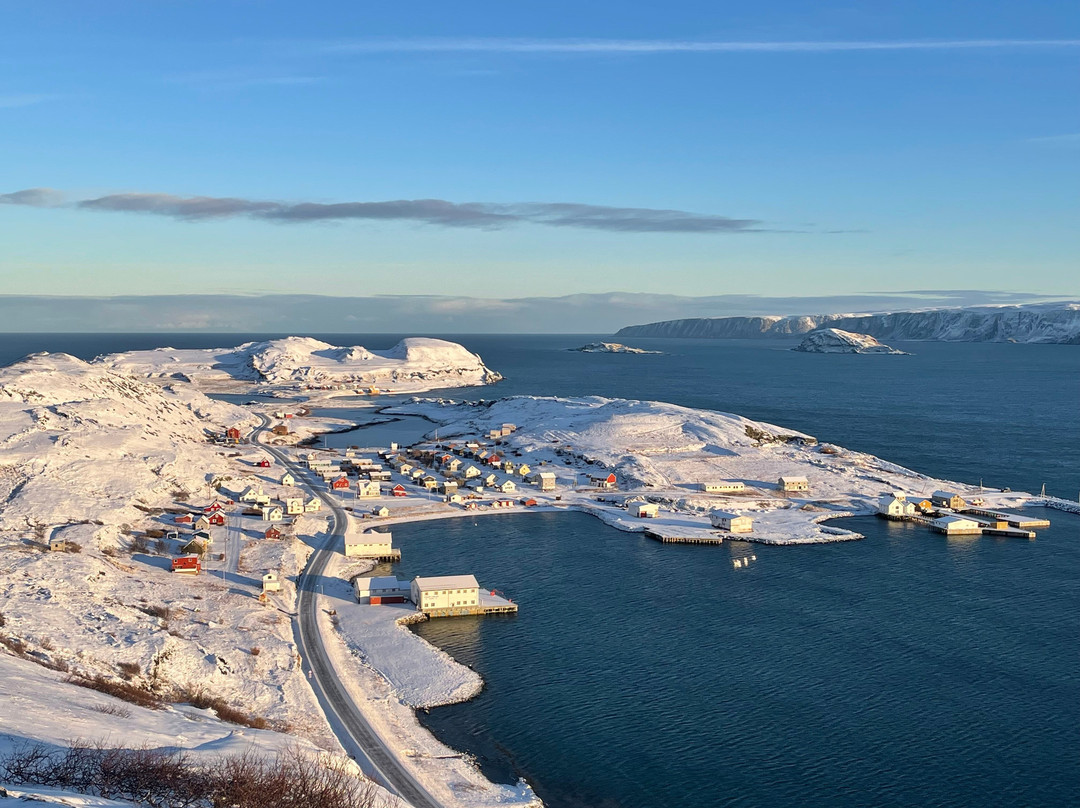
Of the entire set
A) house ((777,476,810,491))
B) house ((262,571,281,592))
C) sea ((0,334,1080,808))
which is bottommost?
sea ((0,334,1080,808))

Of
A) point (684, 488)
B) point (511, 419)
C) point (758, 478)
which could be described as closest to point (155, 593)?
point (684, 488)

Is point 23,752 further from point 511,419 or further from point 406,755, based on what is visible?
point 511,419

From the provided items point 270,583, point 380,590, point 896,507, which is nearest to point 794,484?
point 896,507

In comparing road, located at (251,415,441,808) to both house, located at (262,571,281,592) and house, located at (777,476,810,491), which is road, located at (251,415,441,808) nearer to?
house, located at (262,571,281,592)

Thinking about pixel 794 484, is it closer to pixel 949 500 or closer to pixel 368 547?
pixel 949 500

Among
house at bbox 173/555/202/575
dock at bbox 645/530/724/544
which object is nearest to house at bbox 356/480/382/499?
house at bbox 173/555/202/575

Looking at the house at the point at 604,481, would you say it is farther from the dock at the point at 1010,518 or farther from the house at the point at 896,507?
the dock at the point at 1010,518

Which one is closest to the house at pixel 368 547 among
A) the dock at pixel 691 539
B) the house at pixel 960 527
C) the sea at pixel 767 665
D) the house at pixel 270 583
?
the sea at pixel 767 665
